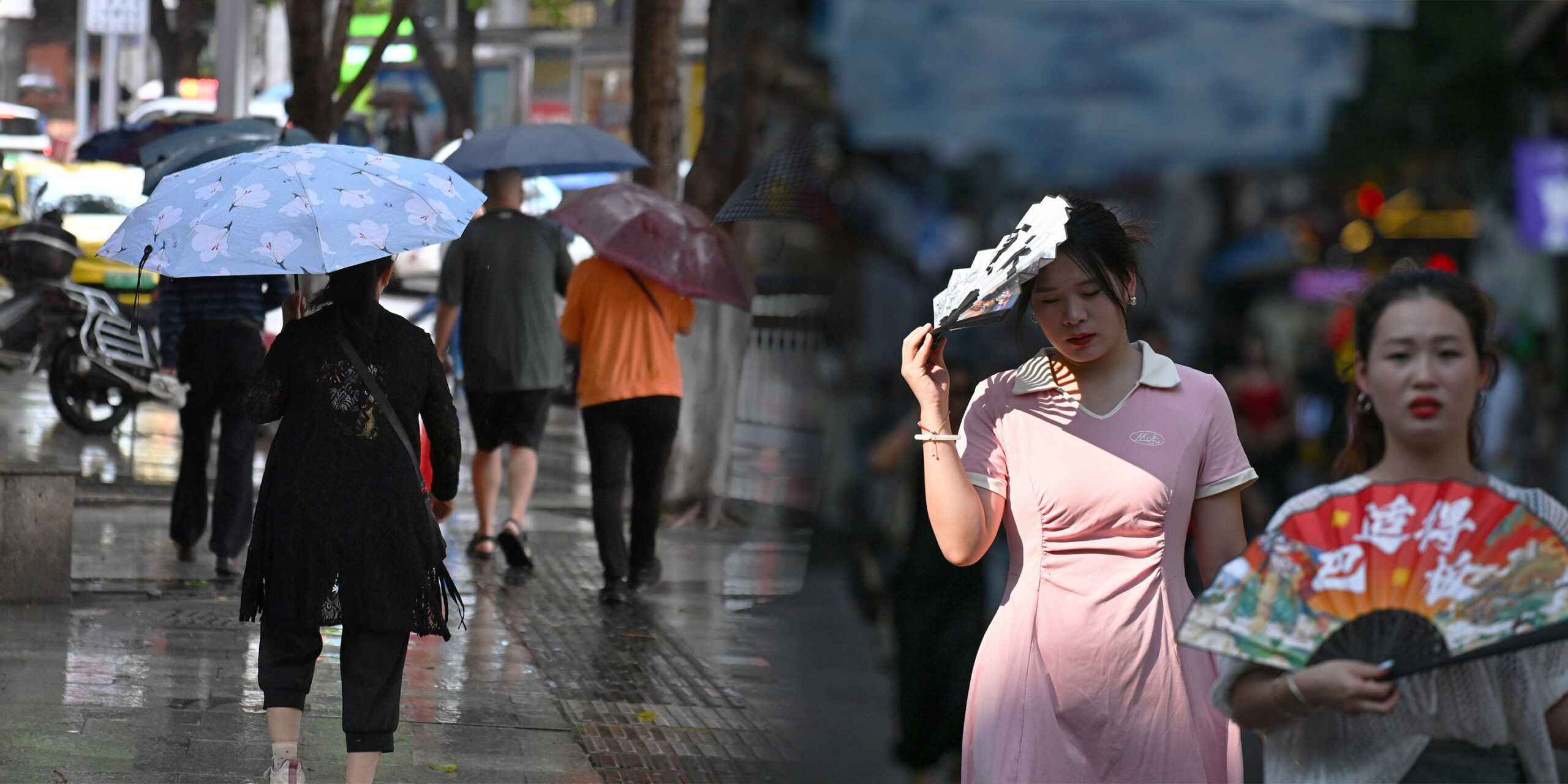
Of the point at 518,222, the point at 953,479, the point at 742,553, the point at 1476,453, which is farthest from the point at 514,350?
the point at 1476,453

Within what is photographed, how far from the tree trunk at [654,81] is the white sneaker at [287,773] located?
7.82 meters

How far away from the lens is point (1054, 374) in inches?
134

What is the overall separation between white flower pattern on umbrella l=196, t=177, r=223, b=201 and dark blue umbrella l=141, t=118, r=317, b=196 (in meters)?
3.91

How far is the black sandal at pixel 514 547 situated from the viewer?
29.6ft

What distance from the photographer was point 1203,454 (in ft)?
10.9

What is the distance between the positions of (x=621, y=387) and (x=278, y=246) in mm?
3744

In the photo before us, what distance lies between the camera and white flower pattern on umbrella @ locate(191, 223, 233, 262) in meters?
4.45

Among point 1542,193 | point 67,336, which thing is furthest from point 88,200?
point 1542,193

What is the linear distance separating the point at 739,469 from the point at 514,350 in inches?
168

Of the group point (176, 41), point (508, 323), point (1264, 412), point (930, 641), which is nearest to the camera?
point (930, 641)

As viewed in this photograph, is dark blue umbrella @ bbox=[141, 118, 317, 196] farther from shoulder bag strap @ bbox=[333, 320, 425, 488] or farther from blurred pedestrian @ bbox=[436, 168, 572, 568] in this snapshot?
shoulder bag strap @ bbox=[333, 320, 425, 488]

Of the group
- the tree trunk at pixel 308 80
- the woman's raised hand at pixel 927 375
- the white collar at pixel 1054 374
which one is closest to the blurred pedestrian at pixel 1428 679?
the white collar at pixel 1054 374

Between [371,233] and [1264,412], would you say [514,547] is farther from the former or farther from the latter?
[1264,412]

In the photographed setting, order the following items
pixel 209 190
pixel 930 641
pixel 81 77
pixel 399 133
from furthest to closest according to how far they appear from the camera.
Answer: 1. pixel 81 77
2. pixel 399 133
3. pixel 930 641
4. pixel 209 190
